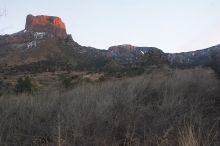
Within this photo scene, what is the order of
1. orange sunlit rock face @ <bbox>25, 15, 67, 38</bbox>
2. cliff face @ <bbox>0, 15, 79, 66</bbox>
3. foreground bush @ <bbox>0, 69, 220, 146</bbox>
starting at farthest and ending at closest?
orange sunlit rock face @ <bbox>25, 15, 67, 38</bbox>
cliff face @ <bbox>0, 15, 79, 66</bbox>
foreground bush @ <bbox>0, 69, 220, 146</bbox>

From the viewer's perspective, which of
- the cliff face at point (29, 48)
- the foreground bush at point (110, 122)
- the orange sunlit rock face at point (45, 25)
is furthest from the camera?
the orange sunlit rock face at point (45, 25)

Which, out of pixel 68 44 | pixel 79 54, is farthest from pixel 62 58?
pixel 68 44

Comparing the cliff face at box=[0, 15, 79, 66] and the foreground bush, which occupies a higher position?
the cliff face at box=[0, 15, 79, 66]

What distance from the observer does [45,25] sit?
14362 cm

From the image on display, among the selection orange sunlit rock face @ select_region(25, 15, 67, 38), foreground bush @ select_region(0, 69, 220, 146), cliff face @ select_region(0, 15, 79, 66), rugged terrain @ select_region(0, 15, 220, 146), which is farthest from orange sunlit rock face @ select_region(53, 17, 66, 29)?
foreground bush @ select_region(0, 69, 220, 146)

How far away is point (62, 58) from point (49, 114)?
7873 cm

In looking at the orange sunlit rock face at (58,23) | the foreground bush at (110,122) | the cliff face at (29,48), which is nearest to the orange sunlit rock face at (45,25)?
the orange sunlit rock face at (58,23)

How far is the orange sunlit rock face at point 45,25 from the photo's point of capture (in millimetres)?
138875

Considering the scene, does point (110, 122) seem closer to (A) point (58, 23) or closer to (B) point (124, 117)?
(B) point (124, 117)

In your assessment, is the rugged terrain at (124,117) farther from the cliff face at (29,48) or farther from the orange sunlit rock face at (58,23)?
the orange sunlit rock face at (58,23)

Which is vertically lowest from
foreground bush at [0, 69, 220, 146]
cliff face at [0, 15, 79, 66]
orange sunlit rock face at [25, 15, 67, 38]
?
foreground bush at [0, 69, 220, 146]

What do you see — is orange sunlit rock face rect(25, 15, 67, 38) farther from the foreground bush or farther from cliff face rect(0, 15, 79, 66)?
the foreground bush

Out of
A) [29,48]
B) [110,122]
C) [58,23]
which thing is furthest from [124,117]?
[58,23]

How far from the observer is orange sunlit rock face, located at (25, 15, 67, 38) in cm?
13888
